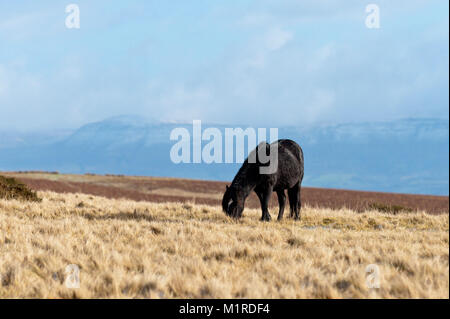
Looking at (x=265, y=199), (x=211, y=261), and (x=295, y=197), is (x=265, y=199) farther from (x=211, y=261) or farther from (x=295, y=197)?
(x=211, y=261)

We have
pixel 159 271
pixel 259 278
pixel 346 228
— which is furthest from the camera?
pixel 346 228

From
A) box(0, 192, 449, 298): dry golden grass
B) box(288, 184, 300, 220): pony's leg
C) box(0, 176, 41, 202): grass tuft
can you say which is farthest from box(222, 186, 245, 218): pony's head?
box(0, 176, 41, 202): grass tuft

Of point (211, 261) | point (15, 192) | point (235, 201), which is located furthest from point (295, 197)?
point (15, 192)

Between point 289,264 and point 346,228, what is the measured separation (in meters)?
6.15

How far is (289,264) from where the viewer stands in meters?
7.79

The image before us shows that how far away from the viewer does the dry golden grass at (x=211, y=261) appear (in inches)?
253

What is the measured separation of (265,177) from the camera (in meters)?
13.2

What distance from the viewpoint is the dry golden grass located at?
643cm

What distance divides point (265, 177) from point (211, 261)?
5545 millimetres

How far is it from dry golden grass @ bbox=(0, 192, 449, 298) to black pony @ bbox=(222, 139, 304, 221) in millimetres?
627

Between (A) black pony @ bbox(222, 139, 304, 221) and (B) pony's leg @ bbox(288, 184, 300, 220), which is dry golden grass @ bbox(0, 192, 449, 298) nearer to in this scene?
(A) black pony @ bbox(222, 139, 304, 221)

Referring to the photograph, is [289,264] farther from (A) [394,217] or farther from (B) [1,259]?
(A) [394,217]
